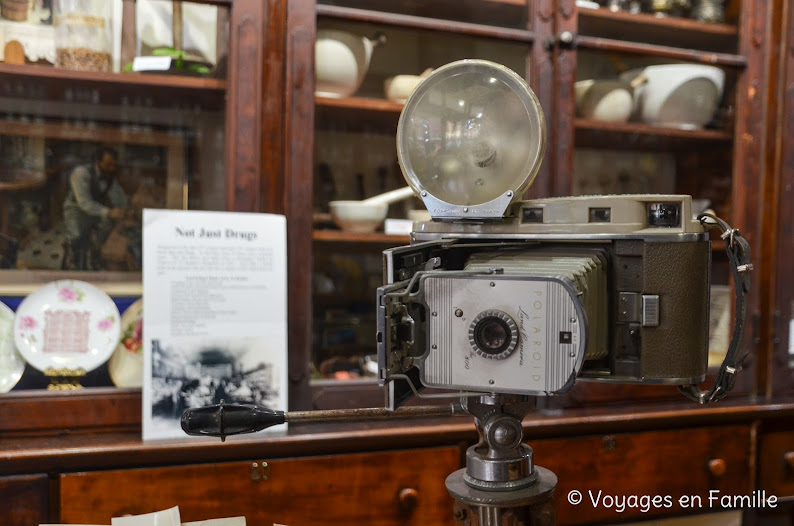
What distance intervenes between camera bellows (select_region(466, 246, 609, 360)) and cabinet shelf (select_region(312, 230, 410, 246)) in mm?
651

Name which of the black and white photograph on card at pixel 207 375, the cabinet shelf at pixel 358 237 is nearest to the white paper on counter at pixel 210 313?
the black and white photograph on card at pixel 207 375

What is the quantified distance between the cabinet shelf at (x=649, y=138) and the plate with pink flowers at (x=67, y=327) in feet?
3.60

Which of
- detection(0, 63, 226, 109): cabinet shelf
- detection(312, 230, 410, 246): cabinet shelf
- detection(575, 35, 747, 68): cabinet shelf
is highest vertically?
detection(575, 35, 747, 68): cabinet shelf

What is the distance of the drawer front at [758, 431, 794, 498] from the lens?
4.92ft

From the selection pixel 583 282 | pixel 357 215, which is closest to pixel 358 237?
pixel 357 215

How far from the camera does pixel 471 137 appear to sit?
2.49 ft

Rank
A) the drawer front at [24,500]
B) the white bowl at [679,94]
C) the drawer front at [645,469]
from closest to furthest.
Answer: the drawer front at [24,500] < the drawer front at [645,469] < the white bowl at [679,94]

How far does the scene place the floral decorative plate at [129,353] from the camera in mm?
1287

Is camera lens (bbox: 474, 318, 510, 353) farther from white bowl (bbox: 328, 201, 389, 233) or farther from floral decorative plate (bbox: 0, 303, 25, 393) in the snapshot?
floral decorative plate (bbox: 0, 303, 25, 393)

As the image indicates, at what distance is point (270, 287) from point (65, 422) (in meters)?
0.44

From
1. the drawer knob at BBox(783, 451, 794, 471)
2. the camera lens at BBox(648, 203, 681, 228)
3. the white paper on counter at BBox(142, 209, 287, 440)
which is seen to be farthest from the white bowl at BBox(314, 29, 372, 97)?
the drawer knob at BBox(783, 451, 794, 471)

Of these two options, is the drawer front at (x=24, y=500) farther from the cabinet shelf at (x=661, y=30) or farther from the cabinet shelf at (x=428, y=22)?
the cabinet shelf at (x=661, y=30)

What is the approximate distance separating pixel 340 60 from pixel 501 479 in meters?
1.00

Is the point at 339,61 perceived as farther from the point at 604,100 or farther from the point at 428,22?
the point at 604,100
